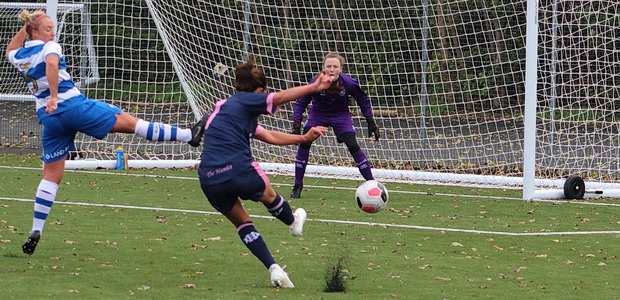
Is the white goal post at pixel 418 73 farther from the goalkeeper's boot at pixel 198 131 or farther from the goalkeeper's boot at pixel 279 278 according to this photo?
the goalkeeper's boot at pixel 279 278

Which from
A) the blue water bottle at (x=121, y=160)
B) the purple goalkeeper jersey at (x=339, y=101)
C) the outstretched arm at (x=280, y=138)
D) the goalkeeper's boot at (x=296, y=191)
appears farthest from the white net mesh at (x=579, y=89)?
the outstretched arm at (x=280, y=138)

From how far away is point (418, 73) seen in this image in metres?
14.8

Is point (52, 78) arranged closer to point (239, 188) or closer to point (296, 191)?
point (239, 188)

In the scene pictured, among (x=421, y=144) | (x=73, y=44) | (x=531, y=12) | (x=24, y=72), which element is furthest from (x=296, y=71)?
(x=24, y=72)

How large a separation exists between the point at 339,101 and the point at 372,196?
4.08 m

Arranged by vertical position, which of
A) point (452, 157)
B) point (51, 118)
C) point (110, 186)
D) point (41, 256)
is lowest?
point (452, 157)

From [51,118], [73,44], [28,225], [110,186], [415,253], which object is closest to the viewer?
[51,118]

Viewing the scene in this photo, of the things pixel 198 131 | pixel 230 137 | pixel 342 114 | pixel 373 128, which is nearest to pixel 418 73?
pixel 342 114

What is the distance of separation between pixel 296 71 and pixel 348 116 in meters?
3.51

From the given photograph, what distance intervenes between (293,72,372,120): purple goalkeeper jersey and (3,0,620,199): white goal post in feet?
5.93

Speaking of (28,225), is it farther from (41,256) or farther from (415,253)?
(415,253)

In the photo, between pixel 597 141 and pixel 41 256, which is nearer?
pixel 41 256

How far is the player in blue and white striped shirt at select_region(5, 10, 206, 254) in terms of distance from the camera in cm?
837

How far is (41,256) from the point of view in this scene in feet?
28.2
